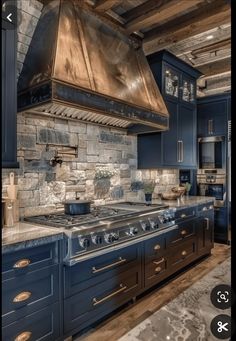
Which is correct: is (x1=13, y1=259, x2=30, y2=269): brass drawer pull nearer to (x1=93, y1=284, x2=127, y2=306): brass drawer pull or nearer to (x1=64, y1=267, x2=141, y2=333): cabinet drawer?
(x1=64, y1=267, x2=141, y2=333): cabinet drawer

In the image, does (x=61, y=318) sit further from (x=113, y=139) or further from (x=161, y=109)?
(x=161, y=109)

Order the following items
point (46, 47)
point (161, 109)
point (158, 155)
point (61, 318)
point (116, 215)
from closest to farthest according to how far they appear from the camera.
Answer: point (61, 318), point (46, 47), point (116, 215), point (161, 109), point (158, 155)

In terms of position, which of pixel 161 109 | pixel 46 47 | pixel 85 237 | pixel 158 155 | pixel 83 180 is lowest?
pixel 85 237

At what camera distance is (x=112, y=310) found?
235 cm

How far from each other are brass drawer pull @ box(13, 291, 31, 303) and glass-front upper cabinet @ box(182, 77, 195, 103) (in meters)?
3.41

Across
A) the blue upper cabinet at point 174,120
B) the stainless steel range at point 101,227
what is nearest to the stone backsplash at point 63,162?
the stainless steel range at point 101,227

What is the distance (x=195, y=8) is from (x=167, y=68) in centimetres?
83

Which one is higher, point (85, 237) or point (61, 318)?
point (85, 237)

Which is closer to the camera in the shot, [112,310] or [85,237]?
[85,237]

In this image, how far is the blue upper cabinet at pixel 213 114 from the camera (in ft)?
15.6

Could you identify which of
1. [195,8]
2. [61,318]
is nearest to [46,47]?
[195,8]

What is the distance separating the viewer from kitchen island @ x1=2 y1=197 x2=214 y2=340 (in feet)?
5.43

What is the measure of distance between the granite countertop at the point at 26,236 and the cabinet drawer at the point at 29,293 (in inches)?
7.9

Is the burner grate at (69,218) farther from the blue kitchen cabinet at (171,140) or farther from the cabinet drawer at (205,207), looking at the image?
the cabinet drawer at (205,207)
